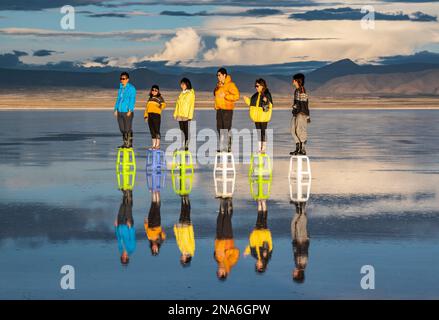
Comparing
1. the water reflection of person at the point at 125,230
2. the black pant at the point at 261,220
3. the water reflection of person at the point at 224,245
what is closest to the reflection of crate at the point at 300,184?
the black pant at the point at 261,220

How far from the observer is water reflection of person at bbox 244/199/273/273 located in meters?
10.1

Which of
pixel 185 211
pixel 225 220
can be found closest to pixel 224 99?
pixel 185 211

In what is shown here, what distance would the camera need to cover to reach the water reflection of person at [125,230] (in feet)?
35.1

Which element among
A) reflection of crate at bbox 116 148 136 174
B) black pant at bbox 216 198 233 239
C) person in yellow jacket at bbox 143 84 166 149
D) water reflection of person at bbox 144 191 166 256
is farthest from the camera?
person in yellow jacket at bbox 143 84 166 149

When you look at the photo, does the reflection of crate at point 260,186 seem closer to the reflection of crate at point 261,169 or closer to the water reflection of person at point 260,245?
the reflection of crate at point 261,169

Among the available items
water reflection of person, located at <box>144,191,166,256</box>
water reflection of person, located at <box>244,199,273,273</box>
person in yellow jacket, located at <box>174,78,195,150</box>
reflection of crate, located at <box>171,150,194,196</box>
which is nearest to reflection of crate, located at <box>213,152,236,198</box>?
reflection of crate, located at <box>171,150,194,196</box>

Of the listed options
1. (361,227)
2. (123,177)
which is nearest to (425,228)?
(361,227)

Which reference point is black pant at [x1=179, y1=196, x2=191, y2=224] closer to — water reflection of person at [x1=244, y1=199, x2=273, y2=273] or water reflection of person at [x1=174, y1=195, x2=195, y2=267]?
water reflection of person at [x1=174, y1=195, x2=195, y2=267]

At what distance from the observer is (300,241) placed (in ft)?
37.3

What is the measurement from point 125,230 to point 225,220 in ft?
5.07

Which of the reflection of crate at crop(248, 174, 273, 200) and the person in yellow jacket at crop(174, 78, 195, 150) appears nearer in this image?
the reflection of crate at crop(248, 174, 273, 200)

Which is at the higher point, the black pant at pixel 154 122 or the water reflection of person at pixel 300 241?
the black pant at pixel 154 122

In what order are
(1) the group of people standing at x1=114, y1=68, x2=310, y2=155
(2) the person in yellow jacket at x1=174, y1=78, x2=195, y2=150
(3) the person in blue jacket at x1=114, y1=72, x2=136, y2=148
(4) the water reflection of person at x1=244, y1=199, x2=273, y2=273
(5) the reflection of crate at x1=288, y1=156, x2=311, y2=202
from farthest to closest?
(3) the person in blue jacket at x1=114, y1=72, x2=136, y2=148 < (2) the person in yellow jacket at x1=174, y1=78, x2=195, y2=150 < (1) the group of people standing at x1=114, y1=68, x2=310, y2=155 < (5) the reflection of crate at x1=288, y1=156, x2=311, y2=202 < (4) the water reflection of person at x1=244, y1=199, x2=273, y2=273

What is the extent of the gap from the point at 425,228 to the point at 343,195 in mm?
3675
